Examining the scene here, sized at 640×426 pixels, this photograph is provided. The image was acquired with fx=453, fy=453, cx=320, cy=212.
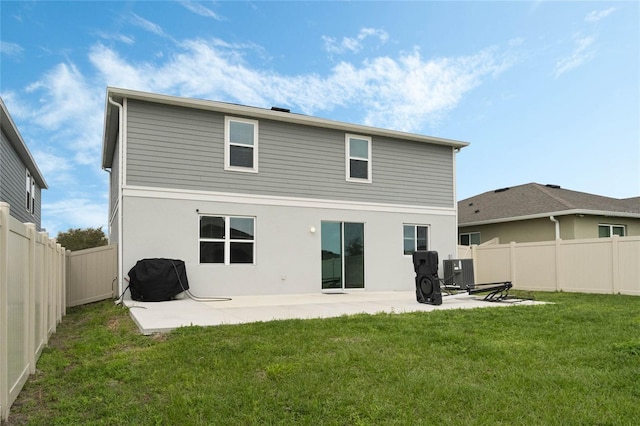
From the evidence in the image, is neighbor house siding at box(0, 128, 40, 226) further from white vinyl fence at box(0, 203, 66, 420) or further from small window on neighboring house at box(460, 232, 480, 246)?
small window on neighboring house at box(460, 232, 480, 246)

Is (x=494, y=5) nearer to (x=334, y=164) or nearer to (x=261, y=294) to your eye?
(x=334, y=164)

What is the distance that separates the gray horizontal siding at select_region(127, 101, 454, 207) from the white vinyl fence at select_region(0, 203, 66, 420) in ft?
16.8

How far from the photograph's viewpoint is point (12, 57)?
13.7 m

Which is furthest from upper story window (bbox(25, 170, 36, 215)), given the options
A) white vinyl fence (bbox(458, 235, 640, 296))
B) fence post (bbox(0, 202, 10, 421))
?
fence post (bbox(0, 202, 10, 421))

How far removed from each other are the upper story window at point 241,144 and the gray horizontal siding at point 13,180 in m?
7.35

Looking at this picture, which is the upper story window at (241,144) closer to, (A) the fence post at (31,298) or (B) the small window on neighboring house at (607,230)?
(A) the fence post at (31,298)

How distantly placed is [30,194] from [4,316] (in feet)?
64.4

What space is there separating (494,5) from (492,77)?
2.78 meters

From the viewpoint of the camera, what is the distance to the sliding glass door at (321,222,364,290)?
1287 cm

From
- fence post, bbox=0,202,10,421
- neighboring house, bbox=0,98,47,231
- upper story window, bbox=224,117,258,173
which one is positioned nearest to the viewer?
fence post, bbox=0,202,10,421

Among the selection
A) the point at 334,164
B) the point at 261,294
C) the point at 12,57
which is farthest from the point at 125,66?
the point at 261,294

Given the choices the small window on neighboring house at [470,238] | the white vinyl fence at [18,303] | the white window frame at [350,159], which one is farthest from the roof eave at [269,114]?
the small window on neighboring house at [470,238]

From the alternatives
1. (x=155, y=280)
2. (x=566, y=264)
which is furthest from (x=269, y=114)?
(x=566, y=264)

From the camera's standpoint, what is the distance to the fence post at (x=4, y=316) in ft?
10.9
